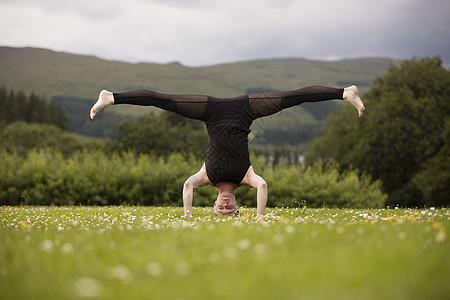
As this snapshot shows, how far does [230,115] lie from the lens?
9.99 metres

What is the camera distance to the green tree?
53.7m

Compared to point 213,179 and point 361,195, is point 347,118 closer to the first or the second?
point 361,195

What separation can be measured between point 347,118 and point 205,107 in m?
62.5

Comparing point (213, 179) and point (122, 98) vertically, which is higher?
point (122, 98)

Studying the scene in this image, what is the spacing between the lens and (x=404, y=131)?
53.7 metres

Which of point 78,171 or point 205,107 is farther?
point 78,171

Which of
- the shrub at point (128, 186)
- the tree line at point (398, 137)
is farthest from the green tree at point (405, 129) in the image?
the shrub at point (128, 186)

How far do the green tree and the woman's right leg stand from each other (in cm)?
4430

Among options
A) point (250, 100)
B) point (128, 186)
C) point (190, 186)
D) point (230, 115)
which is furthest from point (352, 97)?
point (128, 186)

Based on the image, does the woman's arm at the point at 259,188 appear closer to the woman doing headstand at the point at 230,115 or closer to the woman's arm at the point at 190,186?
the woman doing headstand at the point at 230,115

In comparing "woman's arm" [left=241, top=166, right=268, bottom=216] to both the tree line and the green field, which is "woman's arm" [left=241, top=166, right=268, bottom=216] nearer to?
the green field

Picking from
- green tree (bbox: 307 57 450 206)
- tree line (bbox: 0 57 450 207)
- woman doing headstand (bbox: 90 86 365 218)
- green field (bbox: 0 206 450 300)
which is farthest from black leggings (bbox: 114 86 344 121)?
green tree (bbox: 307 57 450 206)

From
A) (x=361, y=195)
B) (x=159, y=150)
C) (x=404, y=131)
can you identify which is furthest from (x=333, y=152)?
(x=361, y=195)

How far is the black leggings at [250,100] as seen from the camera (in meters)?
9.65
